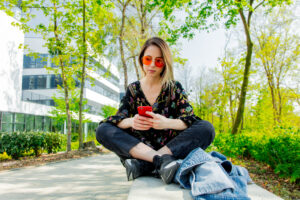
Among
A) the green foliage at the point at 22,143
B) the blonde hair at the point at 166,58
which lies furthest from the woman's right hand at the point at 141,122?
the green foliage at the point at 22,143

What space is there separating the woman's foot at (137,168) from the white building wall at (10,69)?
19051 millimetres

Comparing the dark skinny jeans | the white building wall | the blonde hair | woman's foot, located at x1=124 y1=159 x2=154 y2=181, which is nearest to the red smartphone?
the dark skinny jeans

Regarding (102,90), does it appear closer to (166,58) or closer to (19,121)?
(19,121)

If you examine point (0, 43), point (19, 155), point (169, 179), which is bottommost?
point (19, 155)

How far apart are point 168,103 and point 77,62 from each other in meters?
9.66

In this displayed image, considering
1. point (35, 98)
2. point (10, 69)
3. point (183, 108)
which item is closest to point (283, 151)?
point (183, 108)

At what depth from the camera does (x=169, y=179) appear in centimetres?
155

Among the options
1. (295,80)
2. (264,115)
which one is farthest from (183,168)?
(295,80)

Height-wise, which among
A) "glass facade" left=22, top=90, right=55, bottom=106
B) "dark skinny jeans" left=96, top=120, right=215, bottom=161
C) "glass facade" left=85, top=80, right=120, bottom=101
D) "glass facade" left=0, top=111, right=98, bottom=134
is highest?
"glass facade" left=85, top=80, right=120, bottom=101

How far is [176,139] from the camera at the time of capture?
198cm

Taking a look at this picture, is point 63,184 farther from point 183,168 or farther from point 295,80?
point 295,80

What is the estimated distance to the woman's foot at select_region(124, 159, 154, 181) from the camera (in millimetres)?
1786

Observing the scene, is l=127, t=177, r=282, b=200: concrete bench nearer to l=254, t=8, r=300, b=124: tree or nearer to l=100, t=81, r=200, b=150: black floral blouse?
l=100, t=81, r=200, b=150: black floral blouse

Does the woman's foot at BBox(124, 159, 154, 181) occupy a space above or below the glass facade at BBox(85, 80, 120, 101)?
below
